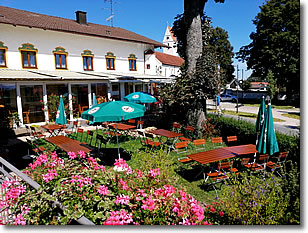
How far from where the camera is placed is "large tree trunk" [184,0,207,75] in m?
11.3

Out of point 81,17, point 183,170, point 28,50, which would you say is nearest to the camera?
point 183,170

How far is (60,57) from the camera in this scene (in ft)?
56.0

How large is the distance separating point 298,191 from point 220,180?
2784mm

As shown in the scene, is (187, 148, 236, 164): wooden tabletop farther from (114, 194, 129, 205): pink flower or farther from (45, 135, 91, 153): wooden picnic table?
(45, 135, 91, 153): wooden picnic table

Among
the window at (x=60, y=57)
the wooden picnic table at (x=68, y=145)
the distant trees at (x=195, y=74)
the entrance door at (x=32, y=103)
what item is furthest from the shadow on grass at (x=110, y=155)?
the window at (x=60, y=57)

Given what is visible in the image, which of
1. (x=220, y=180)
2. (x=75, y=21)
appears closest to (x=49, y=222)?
(x=220, y=180)

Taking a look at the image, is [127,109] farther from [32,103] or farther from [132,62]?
[132,62]

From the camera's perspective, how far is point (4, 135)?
36.3 ft

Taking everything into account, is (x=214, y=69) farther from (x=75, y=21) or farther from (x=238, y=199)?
(x=75, y=21)

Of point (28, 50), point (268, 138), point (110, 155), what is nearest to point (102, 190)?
point (268, 138)

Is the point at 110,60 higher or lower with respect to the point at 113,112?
higher

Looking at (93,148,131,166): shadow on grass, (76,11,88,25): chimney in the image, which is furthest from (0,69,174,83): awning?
(76,11,88,25): chimney

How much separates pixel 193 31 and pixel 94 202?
10.3 metres

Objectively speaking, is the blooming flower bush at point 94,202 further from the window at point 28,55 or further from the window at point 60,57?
the window at point 60,57
